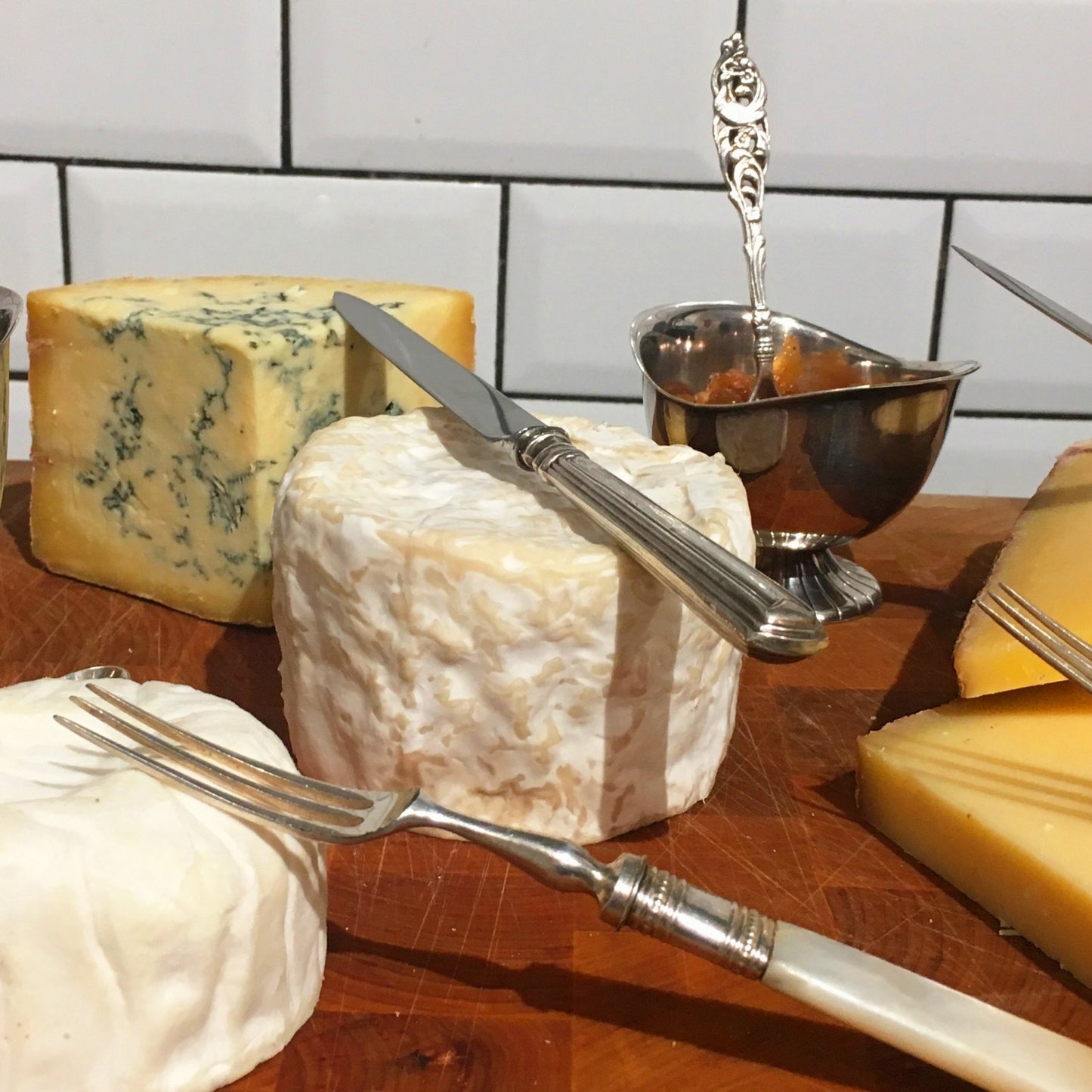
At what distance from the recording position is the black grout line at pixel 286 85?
148 centimetres

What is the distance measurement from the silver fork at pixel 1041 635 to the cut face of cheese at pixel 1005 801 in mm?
60

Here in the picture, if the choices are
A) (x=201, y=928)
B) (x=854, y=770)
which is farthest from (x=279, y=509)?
(x=854, y=770)

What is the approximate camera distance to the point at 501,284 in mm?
1613

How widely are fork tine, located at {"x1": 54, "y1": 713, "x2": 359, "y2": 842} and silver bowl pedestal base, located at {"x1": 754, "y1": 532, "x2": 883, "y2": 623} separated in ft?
2.45

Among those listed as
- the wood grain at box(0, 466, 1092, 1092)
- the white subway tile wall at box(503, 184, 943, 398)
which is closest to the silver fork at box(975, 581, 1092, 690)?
the wood grain at box(0, 466, 1092, 1092)

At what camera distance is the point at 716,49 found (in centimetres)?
152

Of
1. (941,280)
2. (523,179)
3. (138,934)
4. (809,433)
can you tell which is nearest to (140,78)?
(523,179)

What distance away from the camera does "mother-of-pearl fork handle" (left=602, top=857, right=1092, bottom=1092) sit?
0.56 meters

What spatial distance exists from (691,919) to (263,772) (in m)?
0.27

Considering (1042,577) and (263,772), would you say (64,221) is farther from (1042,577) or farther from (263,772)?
(1042,577)

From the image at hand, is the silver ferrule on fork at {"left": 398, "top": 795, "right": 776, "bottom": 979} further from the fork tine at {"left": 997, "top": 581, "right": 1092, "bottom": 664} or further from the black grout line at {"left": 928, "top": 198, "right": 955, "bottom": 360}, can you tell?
the black grout line at {"left": 928, "top": 198, "right": 955, "bottom": 360}

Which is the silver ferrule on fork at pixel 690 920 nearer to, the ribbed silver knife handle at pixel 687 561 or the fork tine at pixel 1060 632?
the ribbed silver knife handle at pixel 687 561

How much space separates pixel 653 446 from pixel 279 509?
365 mm

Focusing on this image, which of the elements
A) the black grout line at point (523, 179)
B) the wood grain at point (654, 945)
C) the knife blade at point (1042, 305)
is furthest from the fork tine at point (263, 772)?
the black grout line at point (523, 179)
